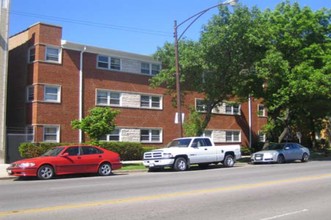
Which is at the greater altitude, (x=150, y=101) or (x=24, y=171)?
(x=150, y=101)

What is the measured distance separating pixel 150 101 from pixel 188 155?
577 inches

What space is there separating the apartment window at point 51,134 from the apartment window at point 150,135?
7443 mm

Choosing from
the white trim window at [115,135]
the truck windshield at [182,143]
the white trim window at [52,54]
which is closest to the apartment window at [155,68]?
the white trim window at [115,135]

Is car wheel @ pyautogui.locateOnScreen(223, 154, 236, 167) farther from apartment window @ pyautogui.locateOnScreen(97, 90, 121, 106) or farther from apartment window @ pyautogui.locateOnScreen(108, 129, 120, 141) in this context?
apartment window @ pyautogui.locateOnScreen(97, 90, 121, 106)

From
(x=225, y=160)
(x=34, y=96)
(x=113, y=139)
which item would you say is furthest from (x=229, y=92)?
(x=34, y=96)

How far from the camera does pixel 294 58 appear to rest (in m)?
32.1

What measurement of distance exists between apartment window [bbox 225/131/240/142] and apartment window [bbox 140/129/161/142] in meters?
8.93

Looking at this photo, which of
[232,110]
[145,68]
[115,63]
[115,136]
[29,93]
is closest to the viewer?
[29,93]

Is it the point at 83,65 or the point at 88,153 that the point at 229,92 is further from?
the point at 88,153

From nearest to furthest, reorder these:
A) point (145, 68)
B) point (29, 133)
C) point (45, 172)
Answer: point (45, 172), point (29, 133), point (145, 68)

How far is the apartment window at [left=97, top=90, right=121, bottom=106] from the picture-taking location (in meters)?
34.4

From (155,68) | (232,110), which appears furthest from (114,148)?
(232,110)

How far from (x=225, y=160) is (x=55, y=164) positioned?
10526mm

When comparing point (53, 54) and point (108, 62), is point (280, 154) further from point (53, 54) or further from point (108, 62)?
point (53, 54)
